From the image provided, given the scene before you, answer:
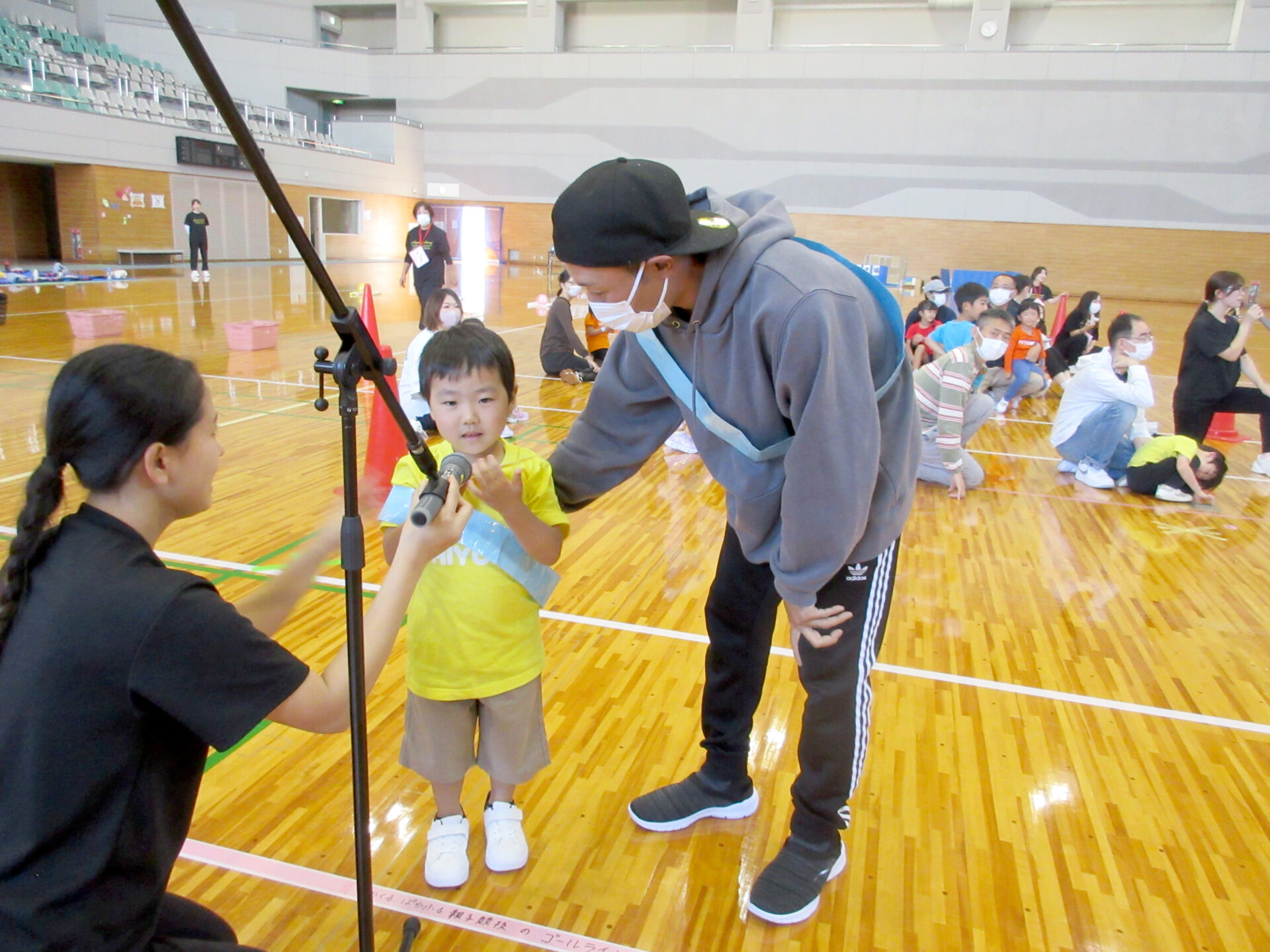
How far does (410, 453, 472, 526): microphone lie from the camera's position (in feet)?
3.55

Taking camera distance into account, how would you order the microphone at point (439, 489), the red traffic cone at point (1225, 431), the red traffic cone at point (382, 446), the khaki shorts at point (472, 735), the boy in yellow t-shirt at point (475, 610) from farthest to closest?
the red traffic cone at point (1225, 431), the red traffic cone at point (382, 446), the khaki shorts at point (472, 735), the boy in yellow t-shirt at point (475, 610), the microphone at point (439, 489)

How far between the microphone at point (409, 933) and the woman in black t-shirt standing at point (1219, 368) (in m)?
5.46

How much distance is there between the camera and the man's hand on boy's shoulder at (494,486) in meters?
1.45

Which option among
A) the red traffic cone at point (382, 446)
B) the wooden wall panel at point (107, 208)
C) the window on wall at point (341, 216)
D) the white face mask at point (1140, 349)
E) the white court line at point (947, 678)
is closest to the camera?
the white court line at point (947, 678)

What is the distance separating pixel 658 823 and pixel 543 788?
1.08ft

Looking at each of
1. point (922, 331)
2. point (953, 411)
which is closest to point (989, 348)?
point (953, 411)

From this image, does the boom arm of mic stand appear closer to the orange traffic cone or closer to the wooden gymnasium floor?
the wooden gymnasium floor

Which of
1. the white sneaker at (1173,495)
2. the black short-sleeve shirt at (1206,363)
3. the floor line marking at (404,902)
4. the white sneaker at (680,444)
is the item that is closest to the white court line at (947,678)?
the floor line marking at (404,902)

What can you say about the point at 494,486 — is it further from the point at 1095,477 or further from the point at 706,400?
the point at 1095,477

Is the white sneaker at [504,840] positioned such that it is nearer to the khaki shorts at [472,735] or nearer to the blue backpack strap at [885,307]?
the khaki shorts at [472,735]

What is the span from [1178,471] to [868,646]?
166 inches

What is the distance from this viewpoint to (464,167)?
23.2 m

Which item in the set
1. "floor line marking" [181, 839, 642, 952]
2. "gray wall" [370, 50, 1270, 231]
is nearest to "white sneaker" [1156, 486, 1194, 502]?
"floor line marking" [181, 839, 642, 952]

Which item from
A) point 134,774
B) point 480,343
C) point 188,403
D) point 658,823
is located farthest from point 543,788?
point 188,403
